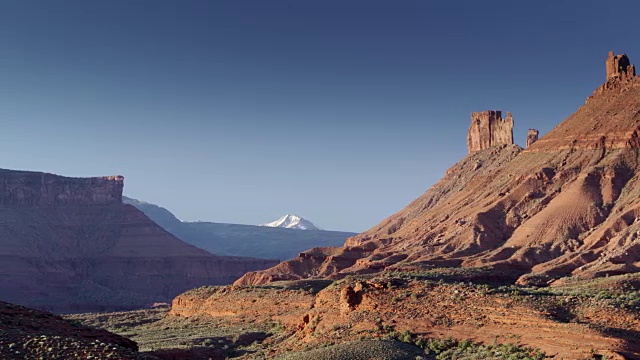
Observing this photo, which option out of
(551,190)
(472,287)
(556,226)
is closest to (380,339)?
(472,287)

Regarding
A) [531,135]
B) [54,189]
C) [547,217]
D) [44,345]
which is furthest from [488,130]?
[44,345]

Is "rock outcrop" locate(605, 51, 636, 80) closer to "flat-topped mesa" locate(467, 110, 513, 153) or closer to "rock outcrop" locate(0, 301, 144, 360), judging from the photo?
"flat-topped mesa" locate(467, 110, 513, 153)

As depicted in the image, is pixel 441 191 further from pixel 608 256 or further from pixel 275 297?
pixel 275 297

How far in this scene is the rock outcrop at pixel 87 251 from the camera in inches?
5399

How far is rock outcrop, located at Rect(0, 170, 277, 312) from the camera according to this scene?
450 ft

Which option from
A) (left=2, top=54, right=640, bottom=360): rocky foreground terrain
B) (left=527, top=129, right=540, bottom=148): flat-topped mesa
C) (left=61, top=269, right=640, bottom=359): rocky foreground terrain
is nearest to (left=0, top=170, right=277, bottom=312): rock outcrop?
(left=2, top=54, right=640, bottom=360): rocky foreground terrain

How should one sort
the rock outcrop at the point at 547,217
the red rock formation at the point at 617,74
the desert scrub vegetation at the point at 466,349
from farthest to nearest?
the red rock formation at the point at 617,74 < the rock outcrop at the point at 547,217 < the desert scrub vegetation at the point at 466,349

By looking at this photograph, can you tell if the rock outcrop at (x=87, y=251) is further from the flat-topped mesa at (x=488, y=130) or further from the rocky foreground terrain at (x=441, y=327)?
the rocky foreground terrain at (x=441, y=327)

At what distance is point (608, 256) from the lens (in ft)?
226

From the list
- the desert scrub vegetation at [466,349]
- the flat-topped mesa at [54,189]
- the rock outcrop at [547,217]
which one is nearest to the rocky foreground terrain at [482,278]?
the desert scrub vegetation at [466,349]

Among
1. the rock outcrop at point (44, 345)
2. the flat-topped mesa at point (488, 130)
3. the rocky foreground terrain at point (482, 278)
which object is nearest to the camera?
the rock outcrop at point (44, 345)

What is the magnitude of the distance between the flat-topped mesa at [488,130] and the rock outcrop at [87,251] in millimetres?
54477

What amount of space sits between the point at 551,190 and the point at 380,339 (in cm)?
6116

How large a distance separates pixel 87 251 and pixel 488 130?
8404 cm
